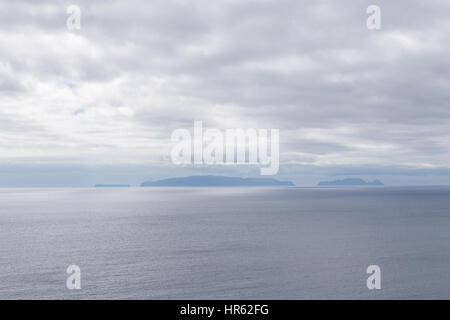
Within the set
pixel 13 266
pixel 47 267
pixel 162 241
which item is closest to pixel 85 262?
pixel 47 267

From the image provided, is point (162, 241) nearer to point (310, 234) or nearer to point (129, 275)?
point (129, 275)

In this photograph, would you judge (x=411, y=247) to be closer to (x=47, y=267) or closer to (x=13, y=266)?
(x=47, y=267)

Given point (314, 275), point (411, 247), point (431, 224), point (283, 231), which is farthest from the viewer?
point (431, 224)

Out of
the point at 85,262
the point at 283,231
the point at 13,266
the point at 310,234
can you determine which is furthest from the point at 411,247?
the point at 13,266
